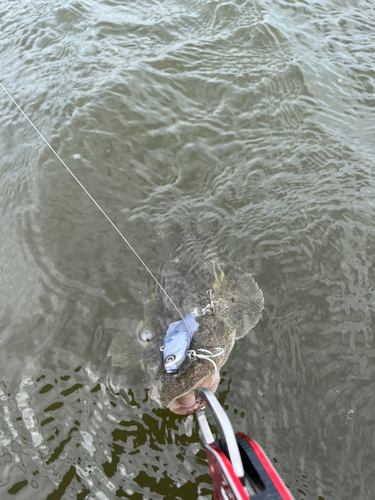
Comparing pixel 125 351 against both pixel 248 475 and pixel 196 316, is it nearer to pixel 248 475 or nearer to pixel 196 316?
pixel 196 316

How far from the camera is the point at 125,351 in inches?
191

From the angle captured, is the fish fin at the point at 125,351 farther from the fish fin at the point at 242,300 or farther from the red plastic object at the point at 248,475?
the red plastic object at the point at 248,475

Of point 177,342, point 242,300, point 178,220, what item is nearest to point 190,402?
point 177,342

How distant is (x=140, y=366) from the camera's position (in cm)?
468

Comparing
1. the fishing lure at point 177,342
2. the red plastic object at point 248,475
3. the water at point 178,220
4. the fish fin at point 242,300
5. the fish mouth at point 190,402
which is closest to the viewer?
the red plastic object at point 248,475

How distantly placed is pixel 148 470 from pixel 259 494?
7.03 feet

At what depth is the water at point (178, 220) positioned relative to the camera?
4156 millimetres

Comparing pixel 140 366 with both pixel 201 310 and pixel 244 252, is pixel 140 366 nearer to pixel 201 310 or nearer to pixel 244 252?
pixel 201 310

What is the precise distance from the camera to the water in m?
4.16

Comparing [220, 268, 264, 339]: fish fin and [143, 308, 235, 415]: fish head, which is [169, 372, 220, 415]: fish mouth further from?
[220, 268, 264, 339]: fish fin

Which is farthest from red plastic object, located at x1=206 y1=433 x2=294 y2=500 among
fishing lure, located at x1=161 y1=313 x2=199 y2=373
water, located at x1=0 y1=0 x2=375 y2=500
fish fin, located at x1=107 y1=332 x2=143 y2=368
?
fish fin, located at x1=107 y1=332 x2=143 y2=368

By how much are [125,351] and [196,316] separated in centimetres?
97

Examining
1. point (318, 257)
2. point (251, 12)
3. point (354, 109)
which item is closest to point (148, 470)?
point (318, 257)

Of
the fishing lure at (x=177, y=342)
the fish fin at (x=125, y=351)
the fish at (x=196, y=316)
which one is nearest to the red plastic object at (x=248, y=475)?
the fish at (x=196, y=316)
